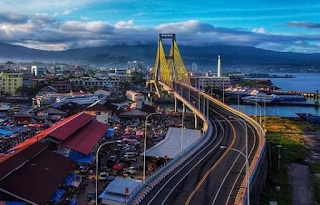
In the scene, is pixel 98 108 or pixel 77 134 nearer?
pixel 77 134

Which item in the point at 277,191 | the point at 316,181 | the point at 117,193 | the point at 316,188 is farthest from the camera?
the point at 316,181

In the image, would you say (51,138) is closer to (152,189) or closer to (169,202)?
(152,189)

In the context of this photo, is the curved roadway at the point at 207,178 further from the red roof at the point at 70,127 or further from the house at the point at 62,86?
the house at the point at 62,86

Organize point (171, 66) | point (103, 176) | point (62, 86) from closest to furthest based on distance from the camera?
point (103, 176) < point (62, 86) < point (171, 66)

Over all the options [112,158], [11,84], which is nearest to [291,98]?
[11,84]

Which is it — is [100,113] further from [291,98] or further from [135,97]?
[291,98]

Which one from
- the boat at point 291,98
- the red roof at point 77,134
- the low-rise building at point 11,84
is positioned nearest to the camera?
the red roof at point 77,134

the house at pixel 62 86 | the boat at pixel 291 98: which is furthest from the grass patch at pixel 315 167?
the house at pixel 62 86
